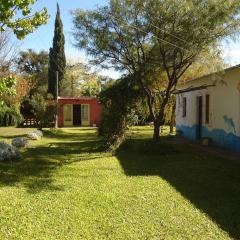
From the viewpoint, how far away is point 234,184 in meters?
8.80

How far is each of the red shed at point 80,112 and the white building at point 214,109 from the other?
1407 cm

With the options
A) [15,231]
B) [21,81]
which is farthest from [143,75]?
[21,81]

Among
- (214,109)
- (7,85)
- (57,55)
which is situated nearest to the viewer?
(7,85)

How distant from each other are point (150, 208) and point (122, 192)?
1237 millimetres

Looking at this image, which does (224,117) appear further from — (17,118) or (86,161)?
(17,118)

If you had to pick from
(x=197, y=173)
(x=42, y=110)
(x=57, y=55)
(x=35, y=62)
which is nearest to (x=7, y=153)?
(x=197, y=173)

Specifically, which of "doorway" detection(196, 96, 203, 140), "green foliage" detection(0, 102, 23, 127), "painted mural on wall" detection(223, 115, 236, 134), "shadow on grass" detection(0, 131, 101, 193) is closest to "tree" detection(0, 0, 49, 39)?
"shadow on grass" detection(0, 131, 101, 193)

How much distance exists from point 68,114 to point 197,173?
25501 mm

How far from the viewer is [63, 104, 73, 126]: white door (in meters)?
34.7

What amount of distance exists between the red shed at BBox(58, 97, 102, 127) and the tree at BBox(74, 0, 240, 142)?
19465 mm

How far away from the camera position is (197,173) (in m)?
10.1

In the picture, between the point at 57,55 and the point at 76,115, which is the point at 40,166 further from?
the point at 57,55

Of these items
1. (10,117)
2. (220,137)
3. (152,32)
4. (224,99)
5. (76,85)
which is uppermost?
(76,85)

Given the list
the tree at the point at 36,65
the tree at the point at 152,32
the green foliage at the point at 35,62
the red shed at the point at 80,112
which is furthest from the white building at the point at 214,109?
the green foliage at the point at 35,62
